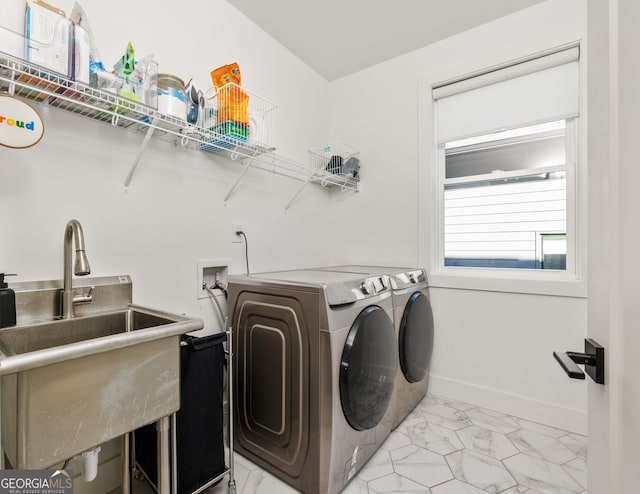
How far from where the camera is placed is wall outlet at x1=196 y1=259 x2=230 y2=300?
176cm

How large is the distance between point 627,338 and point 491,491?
1320 mm

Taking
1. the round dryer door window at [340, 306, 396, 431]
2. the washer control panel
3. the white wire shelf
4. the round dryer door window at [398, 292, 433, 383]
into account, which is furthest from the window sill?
the white wire shelf

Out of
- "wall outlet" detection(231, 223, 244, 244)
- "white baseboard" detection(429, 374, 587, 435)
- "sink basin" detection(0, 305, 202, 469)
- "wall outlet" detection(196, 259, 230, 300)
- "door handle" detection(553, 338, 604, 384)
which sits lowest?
"white baseboard" detection(429, 374, 587, 435)

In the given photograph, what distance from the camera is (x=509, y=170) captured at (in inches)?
86.4

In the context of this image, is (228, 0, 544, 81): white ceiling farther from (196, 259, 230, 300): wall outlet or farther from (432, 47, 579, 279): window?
(196, 259, 230, 300): wall outlet

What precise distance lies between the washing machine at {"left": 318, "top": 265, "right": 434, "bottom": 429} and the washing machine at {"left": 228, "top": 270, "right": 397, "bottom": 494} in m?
0.17

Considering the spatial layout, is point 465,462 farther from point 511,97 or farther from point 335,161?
point 511,97

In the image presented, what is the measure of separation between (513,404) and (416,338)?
810 millimetres

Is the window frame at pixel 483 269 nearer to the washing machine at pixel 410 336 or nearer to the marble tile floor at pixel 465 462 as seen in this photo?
the washing machine at pixel 410 336

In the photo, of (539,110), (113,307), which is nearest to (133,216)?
(113,307)

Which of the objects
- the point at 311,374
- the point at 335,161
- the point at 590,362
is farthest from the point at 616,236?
the point at 335,161

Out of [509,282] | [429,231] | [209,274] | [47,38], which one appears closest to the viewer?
[47,38]

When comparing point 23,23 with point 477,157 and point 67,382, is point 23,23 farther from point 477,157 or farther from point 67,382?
point 477,157

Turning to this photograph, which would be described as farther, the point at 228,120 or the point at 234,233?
the point at 234,233
